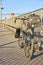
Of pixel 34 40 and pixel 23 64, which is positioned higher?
pixel 34 40

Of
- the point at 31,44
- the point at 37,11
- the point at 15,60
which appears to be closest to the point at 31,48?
the point at 31,44

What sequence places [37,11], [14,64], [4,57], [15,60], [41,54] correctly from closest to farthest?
[14,64] < [15,60] < [4,57] < [41,54] < [37,11]

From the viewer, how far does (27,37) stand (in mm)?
9547

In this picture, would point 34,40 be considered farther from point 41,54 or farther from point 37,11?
point 37,11

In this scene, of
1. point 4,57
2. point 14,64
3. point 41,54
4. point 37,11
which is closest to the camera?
point 14,64

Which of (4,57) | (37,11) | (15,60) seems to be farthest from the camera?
(37,11)

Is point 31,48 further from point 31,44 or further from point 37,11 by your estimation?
point 37,11

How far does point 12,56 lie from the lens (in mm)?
9562

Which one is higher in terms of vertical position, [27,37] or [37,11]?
[37,11]

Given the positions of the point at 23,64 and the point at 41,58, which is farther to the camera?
the point at 41,58

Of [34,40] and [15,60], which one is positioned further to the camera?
[34,40]

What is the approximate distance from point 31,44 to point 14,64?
4.41 ft

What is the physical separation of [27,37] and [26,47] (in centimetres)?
37

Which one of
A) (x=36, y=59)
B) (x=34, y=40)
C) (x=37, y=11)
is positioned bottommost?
(x=36, y=59)
